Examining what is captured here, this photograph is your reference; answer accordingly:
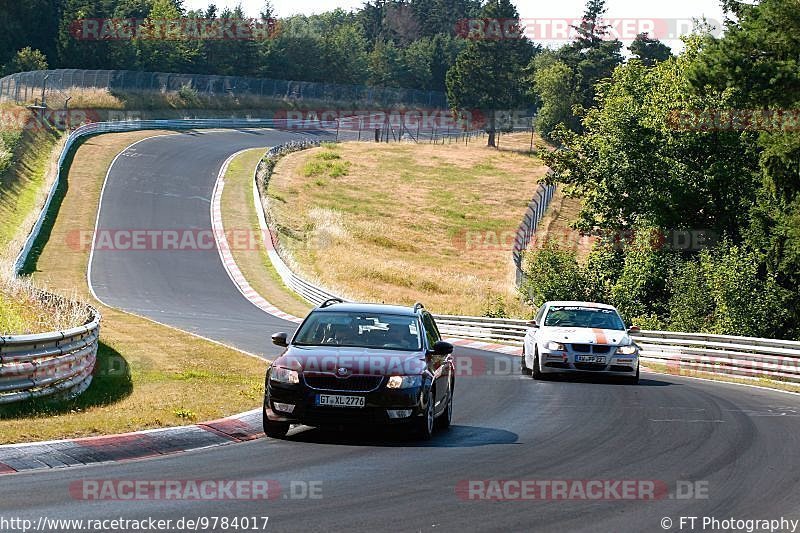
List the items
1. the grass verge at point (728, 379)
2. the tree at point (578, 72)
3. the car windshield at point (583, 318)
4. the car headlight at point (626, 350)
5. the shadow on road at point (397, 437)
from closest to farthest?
the shadow on road at point (397, 437) < the car headlight at point (626, 350) < the car windshield at point (583, 318) < the grass verge at point (728, 379) < the tree at point (578, 72)

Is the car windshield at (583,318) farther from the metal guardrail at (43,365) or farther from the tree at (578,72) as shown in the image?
the tree at (578,72)

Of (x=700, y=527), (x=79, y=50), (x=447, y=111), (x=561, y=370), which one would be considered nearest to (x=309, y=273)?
(x=561, y=370)

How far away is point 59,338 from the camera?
15.1 metres

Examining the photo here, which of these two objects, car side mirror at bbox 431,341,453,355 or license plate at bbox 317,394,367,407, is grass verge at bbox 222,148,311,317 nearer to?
car side mirror at bbox 431,341,453,355

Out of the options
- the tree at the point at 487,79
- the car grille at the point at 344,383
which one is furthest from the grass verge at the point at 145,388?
the tree at the point at 487,79

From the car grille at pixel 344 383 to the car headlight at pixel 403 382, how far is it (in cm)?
12

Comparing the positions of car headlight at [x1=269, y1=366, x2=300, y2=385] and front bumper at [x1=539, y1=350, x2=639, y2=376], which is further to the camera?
front bumper at [x1=539, y1=350, x2=639, y2=376]

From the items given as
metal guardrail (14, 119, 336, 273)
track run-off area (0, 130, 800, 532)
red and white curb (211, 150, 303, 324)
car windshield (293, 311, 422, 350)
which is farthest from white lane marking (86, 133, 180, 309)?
car windshield (293, 311, 422, 350)

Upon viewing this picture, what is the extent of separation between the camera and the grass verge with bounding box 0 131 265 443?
499 inches

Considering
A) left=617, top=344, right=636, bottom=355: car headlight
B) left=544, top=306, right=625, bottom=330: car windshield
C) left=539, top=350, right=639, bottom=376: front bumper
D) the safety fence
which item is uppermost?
the safety fence

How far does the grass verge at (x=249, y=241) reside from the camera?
4438 centimetres

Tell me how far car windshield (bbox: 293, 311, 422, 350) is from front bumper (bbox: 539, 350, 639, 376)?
8167 mm

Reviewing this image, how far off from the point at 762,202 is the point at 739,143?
393cm

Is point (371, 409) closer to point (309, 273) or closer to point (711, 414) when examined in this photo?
point (711, 414)
